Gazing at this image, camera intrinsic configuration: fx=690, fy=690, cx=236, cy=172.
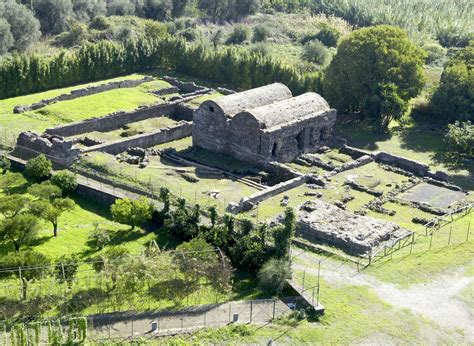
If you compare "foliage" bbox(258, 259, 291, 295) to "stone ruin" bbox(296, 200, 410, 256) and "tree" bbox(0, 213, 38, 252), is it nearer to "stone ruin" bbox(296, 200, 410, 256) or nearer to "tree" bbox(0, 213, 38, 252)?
"stone ruin" bbox(296, 200, 410, 256)

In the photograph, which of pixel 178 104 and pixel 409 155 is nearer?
pixel 409 155

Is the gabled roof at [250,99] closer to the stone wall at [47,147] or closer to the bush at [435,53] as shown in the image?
the stone wall at [47,147]

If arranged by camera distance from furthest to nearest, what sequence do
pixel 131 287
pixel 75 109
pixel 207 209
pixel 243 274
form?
pixel 75 109, pixel 207 209, pixel 243 274, pixel 131 287

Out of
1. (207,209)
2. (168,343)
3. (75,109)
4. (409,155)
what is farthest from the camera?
(75,109)

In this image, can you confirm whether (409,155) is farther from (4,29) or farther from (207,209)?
(4,29)

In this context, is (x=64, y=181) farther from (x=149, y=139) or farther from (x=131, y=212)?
(x=149, y=139)

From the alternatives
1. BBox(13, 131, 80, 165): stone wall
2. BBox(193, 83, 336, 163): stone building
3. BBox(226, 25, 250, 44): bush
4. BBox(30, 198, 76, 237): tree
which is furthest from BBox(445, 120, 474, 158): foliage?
BBox(226, 25, 250, 44): bush

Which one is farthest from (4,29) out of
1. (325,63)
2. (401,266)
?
(401,266)

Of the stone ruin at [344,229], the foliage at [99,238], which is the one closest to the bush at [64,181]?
the foliage at [99,238]
